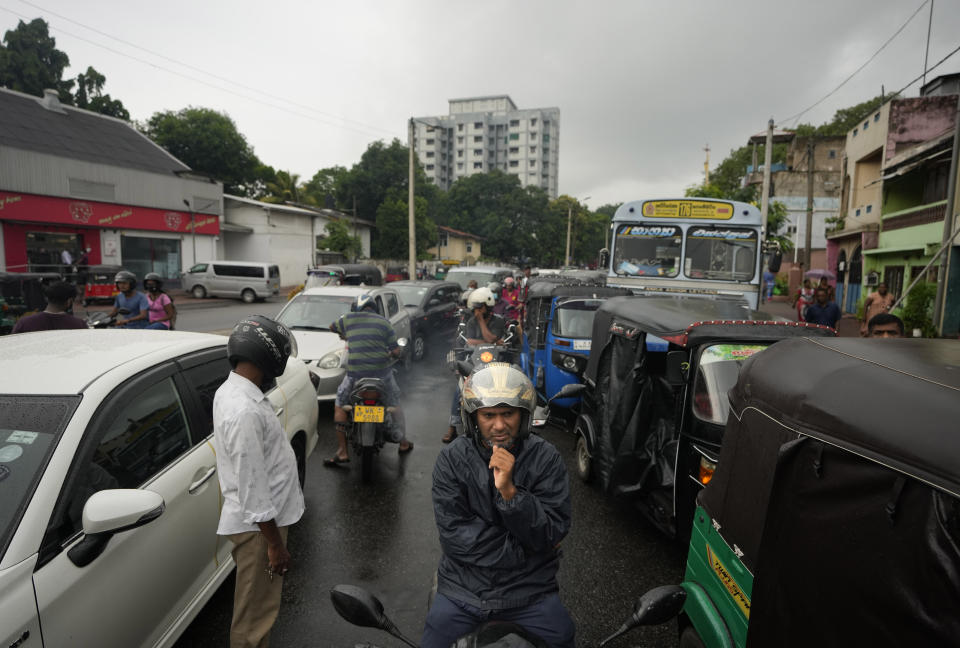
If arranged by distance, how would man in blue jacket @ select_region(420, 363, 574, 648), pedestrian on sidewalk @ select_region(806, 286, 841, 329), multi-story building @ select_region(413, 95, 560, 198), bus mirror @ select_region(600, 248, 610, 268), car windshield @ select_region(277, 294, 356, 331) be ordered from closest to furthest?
1. man in blue jacket @ select_region(420, 363, 574, 648)
2. car windshield @ select_region(277, 294, 356, 331)
3. pedestrian on sidewalk @ select_region(806, 286, 841, 329)
4. bus mirror @ select_region(600, 248, 610, 268)
5. multi-story building @ select_region(413, 95, 560, 198)

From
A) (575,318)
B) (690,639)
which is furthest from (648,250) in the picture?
(690,639)

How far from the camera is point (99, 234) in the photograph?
26609 mm

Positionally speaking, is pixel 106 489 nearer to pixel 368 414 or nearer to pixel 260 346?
pixel 260 346

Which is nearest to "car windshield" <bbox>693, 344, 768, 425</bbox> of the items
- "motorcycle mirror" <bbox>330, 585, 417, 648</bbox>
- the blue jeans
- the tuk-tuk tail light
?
the tuk-tuk tail light

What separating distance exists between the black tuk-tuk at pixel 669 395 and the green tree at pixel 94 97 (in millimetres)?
50028

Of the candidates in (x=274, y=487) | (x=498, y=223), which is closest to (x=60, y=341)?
(x=274, y=487)

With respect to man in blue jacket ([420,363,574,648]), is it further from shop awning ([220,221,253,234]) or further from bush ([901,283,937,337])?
shop awning ([220,221,253,234])

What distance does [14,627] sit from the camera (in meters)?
1.75

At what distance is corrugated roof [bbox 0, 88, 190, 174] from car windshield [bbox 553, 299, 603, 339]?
27.9 metres

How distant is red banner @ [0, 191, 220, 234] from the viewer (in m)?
23.2

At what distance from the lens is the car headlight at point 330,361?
7.37m

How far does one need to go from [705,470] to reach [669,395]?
28.2 inches

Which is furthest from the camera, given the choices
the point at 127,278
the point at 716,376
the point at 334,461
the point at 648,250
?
the point at 648,250

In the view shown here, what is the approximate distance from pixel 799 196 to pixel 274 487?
148 feet
